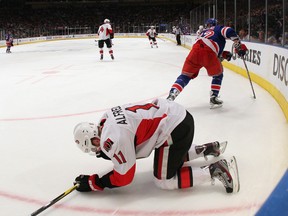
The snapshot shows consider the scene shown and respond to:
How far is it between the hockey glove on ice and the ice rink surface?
→ 1.9 inches

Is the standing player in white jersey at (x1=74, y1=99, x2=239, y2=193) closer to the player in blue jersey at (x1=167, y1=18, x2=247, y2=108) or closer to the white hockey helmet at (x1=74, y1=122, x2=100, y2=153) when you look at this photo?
the white hockey helmet at (x1=74, y1=122, x2=100, y2=153)

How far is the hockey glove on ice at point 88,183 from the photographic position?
209 centimetres

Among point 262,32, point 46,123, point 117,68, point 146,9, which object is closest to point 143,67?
point 117,68

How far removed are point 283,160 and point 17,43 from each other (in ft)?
71.4

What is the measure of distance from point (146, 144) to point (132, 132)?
0.17 meters

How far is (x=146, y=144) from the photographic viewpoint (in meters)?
2.02

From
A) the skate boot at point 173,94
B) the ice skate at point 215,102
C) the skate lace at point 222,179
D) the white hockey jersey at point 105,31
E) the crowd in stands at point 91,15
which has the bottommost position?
the skate lace at point 222,179

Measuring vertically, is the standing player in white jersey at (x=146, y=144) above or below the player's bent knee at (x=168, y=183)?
above

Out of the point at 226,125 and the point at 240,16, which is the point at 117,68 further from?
the point at 226,125

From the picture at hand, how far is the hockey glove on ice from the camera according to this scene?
2.09 metres

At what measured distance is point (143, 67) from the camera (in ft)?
27.6

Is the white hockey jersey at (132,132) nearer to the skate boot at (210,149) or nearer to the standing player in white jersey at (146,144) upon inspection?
the standing player in white jersey at (146,144)

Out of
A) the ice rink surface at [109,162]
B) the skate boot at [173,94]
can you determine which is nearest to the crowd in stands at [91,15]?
the ice rink surface at [109,162]

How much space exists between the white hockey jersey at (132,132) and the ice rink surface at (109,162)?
26cm
